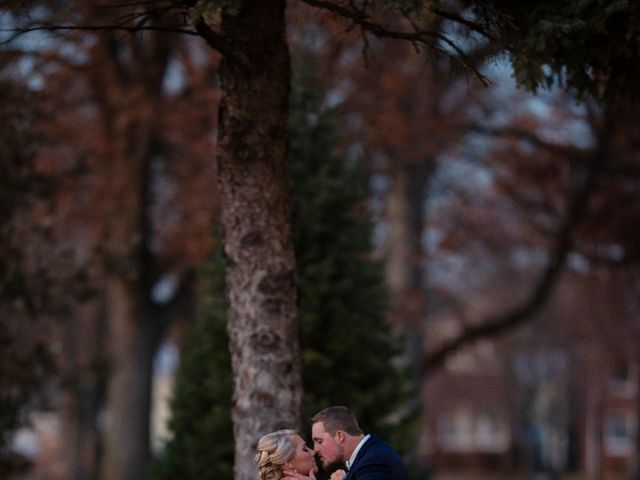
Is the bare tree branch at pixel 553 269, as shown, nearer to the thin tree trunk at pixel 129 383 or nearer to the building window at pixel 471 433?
the thin tree trunk at pixel 129 383

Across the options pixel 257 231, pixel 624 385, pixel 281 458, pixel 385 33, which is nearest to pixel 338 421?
pixel 281 458

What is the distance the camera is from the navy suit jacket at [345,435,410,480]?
6176 millimetres

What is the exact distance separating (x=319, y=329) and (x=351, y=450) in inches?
242

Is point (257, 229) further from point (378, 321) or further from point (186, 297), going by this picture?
point (186, 297)

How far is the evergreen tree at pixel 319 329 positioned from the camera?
12.2 metres

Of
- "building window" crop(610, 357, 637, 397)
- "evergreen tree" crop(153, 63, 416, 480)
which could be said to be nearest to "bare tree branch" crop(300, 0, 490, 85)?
"evergreen tree" crop(153, 63, 416, 480)

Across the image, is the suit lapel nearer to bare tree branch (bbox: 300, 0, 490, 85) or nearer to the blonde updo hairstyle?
the blonde updo hairstyle

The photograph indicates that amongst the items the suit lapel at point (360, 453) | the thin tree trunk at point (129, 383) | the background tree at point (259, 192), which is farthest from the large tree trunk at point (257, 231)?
the thin tree trunk at point (129, 383)

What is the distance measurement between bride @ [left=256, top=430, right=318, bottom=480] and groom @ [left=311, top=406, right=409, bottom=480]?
136 mm

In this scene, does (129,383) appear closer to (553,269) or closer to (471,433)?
(553,269)

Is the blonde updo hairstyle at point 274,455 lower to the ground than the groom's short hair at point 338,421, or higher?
lower

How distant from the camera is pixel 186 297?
25422mm

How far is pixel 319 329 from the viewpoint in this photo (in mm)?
12562

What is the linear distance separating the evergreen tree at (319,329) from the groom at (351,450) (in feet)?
17.4
